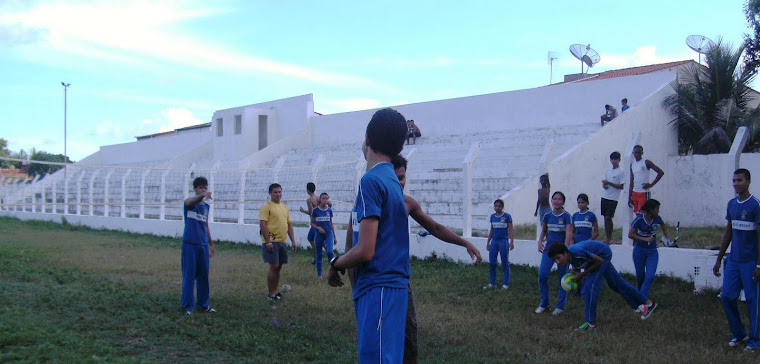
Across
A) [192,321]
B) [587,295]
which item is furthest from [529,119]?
[192,321]

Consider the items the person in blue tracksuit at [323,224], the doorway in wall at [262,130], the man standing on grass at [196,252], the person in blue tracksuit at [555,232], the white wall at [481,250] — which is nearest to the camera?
the man standing on grass at [196,252]

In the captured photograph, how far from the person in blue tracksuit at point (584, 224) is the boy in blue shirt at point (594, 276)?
64.4 inches

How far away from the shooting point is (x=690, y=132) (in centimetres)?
1617

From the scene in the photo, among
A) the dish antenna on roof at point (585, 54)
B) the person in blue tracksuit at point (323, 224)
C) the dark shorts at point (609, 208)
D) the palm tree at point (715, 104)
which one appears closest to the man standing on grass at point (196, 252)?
the person in blue tracksuit at point (323, 224)

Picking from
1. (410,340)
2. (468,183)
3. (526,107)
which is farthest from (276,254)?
(526,107)

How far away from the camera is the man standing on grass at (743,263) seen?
6484 millimetres

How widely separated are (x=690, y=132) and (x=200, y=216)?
13.1 m

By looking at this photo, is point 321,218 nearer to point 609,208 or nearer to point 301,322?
point 301,322

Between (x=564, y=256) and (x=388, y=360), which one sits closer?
(x=388, y=360)

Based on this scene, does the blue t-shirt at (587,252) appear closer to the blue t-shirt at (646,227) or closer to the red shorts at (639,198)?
the blue t-shirt at (646,227)

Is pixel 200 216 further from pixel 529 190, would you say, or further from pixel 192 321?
pixel 529 190

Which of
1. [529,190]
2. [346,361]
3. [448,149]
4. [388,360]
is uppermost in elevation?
[448,149]

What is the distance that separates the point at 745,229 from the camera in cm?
657

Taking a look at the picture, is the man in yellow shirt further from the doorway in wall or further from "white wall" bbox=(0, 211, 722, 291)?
the doorway in wall
